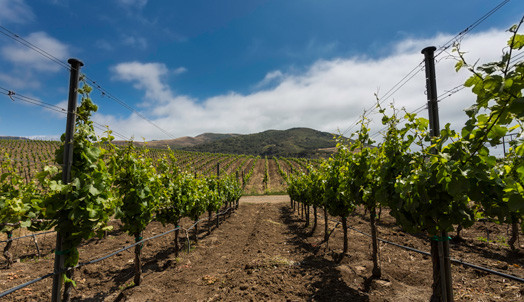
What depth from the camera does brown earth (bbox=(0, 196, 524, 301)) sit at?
5.62 metres

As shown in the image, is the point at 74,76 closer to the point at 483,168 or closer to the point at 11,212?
the point at 11,212

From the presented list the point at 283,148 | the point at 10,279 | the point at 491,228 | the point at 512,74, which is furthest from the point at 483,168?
the point at 283,148

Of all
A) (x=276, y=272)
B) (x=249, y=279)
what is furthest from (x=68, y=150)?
(x=276, y=272)

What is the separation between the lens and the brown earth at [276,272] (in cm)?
562

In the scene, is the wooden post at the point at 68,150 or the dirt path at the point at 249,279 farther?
the dirt path at the point at 249,279

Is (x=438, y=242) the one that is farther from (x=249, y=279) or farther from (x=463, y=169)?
(x=249, y=279)

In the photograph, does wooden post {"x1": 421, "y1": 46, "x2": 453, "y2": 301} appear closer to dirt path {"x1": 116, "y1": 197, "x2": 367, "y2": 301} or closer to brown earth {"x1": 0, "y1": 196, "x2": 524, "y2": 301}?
brown earth {"x1": 0, "y1": 196, "x2": 524, "y2": 301}

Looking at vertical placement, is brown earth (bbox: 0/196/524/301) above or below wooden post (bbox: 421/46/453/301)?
below

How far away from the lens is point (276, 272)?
6.91 m

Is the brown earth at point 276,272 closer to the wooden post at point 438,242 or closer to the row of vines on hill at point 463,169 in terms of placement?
the wooden post at point 438,242

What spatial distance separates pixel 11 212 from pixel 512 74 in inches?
223

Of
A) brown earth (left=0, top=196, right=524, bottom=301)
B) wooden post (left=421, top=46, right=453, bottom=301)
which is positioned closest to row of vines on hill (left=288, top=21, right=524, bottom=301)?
wooden post (left=421, top=46, right=453, bottom=301)

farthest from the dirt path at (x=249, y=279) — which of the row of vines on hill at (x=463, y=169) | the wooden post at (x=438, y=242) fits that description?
→ the row of vines on hill at (x=463, y=169)

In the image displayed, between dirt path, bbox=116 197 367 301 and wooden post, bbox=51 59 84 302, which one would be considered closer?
wooden post, bbox=51 59 84 302
